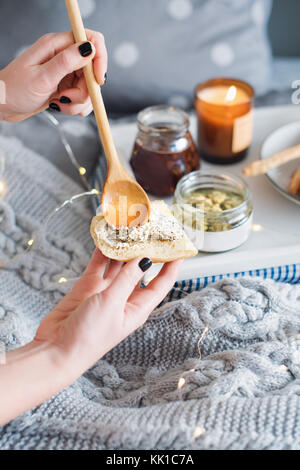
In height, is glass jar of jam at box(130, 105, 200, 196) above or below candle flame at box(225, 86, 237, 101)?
below

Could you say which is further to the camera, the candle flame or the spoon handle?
the candle flame

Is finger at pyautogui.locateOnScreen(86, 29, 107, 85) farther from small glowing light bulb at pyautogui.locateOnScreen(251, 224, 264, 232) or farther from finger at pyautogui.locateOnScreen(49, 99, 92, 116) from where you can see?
small glowing light bulb at pyautogui.locateOnScreen(251, 224, 264, 232)

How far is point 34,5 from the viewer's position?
1.14 meters

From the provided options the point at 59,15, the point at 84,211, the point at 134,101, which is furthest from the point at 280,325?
the point at 59,15

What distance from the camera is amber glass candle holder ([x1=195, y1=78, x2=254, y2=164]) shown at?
2.98 ft

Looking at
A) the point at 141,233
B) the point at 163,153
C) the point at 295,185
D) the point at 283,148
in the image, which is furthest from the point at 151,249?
the point at 283,148

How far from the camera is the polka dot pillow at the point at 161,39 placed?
3.75 feet

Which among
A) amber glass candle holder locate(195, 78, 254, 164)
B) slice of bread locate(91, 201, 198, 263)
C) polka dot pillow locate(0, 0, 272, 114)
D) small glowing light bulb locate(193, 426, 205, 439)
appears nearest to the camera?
small glowing light bulb locate(193, 426, 205, 439)

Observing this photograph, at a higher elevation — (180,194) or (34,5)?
(34,5)

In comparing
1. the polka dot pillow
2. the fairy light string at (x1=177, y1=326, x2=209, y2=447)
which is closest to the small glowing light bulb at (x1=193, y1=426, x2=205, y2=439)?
the fairy light string at (x1=177, y1=326, x2=209, y2=447)

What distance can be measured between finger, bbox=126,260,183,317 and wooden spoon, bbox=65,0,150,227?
0.09 metres

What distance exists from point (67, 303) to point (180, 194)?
0.29m

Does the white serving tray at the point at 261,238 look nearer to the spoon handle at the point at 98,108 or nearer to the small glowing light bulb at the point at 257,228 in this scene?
the small glowing light bulb at the point at 257,228

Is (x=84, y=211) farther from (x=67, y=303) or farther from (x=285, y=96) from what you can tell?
(x=285, y=96)
